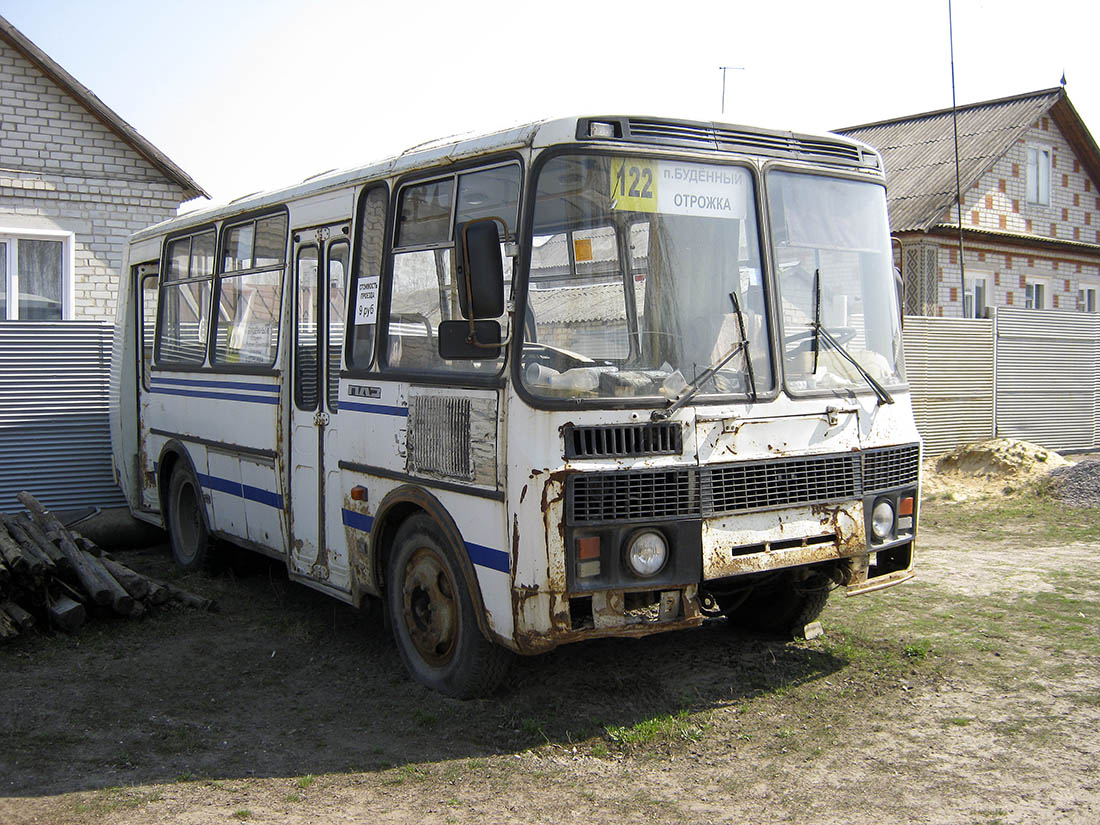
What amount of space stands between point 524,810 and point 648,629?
1.03 metres

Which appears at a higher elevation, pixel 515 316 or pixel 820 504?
pixel 515 316

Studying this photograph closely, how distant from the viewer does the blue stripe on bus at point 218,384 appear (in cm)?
743

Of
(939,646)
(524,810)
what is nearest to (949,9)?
(939,646)

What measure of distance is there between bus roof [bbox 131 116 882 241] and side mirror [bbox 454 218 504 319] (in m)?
0.50

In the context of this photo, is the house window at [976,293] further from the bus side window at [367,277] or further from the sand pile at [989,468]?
the bus side window at [367,277]

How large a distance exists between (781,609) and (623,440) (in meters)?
2.09

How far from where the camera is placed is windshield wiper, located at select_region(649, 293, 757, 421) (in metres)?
4.94

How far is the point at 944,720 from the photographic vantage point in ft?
17.3

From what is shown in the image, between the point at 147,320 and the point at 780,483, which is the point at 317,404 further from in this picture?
the point at 147,320

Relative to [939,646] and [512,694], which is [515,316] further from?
[939,646]

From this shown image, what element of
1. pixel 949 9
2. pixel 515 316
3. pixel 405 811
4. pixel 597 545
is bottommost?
pixel 405 811

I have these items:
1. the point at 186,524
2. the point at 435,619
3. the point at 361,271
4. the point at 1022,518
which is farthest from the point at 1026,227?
the point at 435,619

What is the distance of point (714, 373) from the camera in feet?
16.8

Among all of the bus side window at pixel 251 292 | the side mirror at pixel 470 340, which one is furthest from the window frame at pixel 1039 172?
the side mirror at pixel 470 340
